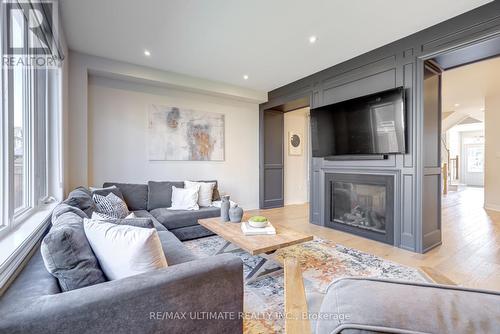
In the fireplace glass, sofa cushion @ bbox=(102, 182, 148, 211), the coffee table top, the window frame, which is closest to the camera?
the window frame

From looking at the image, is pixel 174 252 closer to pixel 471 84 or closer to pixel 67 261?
pixel 67 261

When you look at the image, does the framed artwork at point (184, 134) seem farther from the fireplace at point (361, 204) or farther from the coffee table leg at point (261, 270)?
the coffee table leg at point (261, 270)

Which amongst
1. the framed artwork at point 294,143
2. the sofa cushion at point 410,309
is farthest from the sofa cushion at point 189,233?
the framed artwork at point 294,143

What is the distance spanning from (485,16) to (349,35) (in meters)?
1.24

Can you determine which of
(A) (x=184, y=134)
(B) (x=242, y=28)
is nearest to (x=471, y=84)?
(B) (x=242, y=28)

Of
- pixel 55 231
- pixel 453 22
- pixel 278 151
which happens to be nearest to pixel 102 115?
pixel 55 231

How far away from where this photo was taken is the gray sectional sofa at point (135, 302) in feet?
2.60

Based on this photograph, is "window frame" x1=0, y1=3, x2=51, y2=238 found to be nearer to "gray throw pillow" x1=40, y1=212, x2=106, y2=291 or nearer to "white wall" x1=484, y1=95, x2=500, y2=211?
"gray throw pillow" x1=40, y1=212, x2=106, y2=291

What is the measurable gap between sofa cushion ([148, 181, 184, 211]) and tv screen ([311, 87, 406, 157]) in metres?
2.51

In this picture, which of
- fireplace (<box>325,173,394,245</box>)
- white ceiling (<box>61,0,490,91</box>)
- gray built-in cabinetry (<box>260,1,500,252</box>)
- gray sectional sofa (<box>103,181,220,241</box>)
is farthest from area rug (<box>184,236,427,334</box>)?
white ceiling (<box>61,0,490,91</box>)

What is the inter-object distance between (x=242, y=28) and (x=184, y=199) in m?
2.46

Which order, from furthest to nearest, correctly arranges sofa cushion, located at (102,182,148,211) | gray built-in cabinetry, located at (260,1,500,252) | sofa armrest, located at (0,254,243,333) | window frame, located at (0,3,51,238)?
sofa cushion, located at (102,182,148,211)
gray built-in cabinetry, located at (260,1,500,252)
window frame, located at (0,3,51,238)
sofa armrest, located at (0,254,243,333)

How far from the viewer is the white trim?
970mm

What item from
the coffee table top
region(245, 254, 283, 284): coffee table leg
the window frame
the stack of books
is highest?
the window frame
